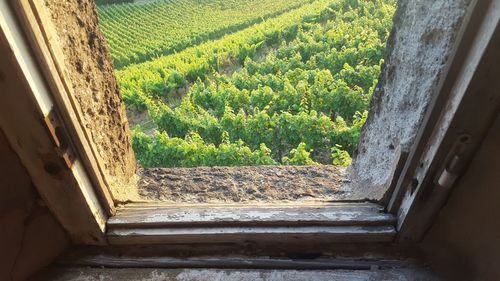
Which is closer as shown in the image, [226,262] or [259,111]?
[226,262]

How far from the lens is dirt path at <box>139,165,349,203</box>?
1.12 m

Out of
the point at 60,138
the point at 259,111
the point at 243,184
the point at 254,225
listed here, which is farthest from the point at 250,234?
the point at 259,111

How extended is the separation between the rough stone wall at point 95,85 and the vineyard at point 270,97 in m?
2.46

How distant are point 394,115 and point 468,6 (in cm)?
33

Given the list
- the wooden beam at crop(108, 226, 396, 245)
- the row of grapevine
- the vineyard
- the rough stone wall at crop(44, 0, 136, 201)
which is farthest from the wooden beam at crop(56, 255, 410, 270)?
the row of grapevine

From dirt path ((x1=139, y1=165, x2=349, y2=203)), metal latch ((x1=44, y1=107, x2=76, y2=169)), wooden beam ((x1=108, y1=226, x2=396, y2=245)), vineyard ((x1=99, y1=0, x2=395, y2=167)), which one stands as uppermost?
metal latch ((x1=44, y1=107, x2=76, y2=169))

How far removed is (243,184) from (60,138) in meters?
0.53

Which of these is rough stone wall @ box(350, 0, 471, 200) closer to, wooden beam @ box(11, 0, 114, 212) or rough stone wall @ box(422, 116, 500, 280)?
rough stone wall @ box(422, 116, 500, 280)

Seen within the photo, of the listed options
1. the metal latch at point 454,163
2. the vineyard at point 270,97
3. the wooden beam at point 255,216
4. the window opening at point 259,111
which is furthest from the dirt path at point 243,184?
the vineyard at point 270,97

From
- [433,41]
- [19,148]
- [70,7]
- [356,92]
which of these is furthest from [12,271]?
[356,92]

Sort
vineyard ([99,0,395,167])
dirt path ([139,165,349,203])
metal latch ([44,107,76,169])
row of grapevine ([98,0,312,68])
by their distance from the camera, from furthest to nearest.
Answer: row of grapevine ([98,0,312,68]) → vineyard ([99,0,395,167]) → dirt path ([139,165,349,203]) → metal latch ([44,107,76,169])

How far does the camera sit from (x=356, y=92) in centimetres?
473

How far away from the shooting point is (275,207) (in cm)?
97

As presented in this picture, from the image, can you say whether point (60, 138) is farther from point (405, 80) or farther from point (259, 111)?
point (259, 111)
